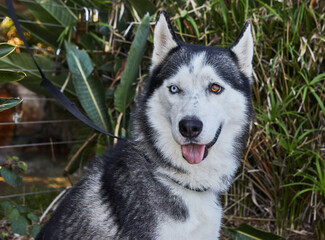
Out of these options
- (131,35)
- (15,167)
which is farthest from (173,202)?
(131,35)

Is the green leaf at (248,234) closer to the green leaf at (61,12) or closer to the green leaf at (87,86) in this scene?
the green leaf at (87,86)

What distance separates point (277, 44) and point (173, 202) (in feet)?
6.45

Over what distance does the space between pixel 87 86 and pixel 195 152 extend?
1940mm

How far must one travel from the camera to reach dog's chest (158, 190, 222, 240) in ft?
6.57

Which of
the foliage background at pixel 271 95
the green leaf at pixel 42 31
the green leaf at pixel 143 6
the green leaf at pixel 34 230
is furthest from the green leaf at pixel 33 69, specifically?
the green leaf at pixel 34 230

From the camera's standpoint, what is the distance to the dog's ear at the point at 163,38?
87.0 inches

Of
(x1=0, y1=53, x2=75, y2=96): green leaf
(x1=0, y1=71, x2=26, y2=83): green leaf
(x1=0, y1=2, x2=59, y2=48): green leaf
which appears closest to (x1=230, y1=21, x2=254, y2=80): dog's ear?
(x1=0, y1=71, x2=26, y2=83): green leaf

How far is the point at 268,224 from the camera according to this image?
3449 millimetres

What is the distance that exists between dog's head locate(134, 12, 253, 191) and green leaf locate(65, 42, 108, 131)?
149 cm

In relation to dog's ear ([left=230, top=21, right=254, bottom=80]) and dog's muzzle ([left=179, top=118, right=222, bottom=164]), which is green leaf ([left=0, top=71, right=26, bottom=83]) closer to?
dog's muzzle ([left=179, top=118, right=222, bottom=164])

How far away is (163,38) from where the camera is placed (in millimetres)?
2314

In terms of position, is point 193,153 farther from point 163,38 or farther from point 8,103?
point 8,103

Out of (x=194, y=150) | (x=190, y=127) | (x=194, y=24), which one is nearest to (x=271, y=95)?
(x=194, y=24)

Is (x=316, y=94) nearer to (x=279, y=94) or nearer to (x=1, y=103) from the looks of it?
(x=279, y=94)
